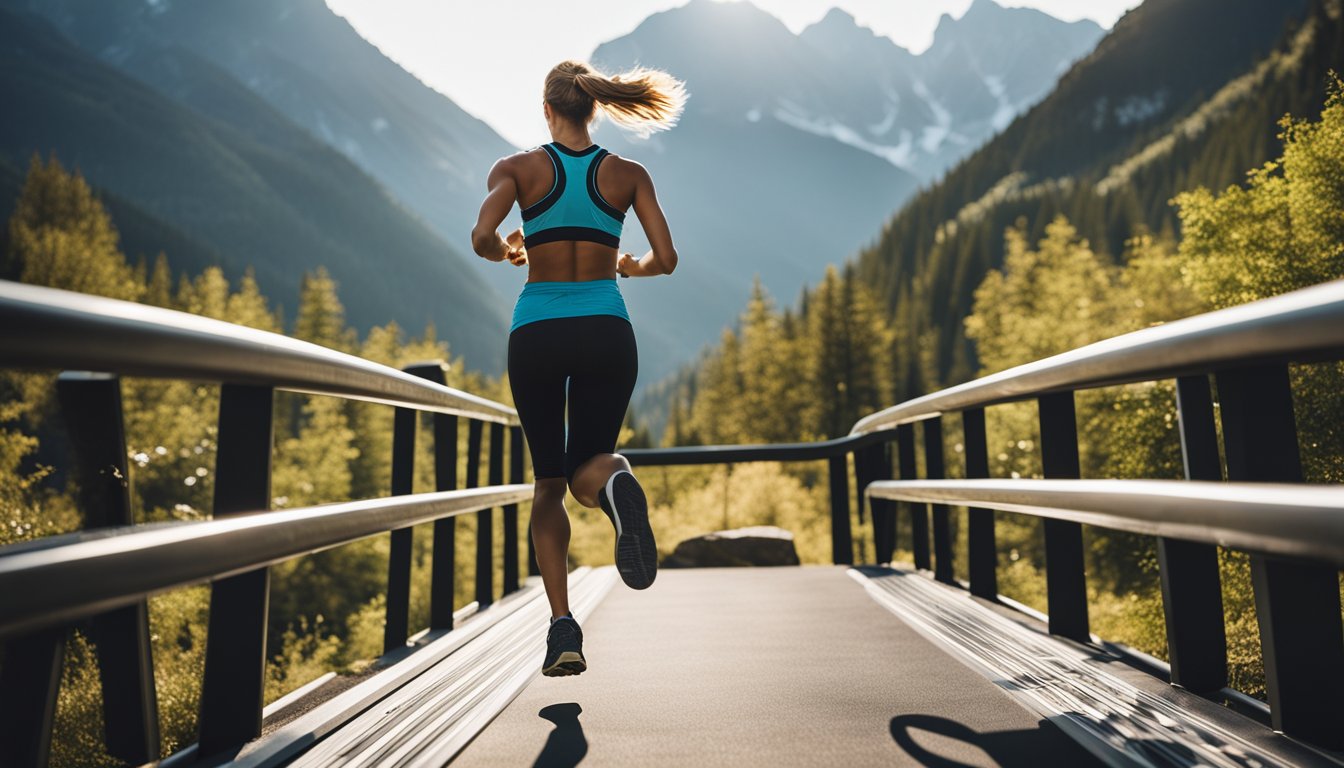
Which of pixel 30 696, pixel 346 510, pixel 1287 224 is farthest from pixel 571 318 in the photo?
pixel 1287 224

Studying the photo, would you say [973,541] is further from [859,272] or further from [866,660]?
[859,272]

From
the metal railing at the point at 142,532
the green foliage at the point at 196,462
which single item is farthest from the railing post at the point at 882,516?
the green foliage at the point at 196,462

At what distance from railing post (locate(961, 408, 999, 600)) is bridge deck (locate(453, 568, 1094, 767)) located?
51 centimetres

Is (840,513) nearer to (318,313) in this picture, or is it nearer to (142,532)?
(142,532)

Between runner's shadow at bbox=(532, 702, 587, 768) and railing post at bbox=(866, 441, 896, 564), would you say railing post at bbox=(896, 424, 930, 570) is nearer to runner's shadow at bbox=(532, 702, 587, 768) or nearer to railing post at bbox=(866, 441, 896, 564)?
railing post at bbox=(866, 441, 896, 564)

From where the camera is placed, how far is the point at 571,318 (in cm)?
343

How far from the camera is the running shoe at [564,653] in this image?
3.14 m

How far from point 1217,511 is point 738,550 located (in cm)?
1196

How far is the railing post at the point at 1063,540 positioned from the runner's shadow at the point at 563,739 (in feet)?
5.75

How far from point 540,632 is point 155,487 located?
45060 mm

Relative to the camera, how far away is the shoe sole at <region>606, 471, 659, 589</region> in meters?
3.23

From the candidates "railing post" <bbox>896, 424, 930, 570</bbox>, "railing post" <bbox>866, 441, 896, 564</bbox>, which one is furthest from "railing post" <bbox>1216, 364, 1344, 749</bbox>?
"railing post" <bbox>866, 441, 896, 564</bbox>

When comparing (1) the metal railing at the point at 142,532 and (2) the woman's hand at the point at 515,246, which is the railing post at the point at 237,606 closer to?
(1) the metal railing at the point at 142,532

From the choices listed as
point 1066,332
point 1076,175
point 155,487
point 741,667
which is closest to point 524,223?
point 741,667
